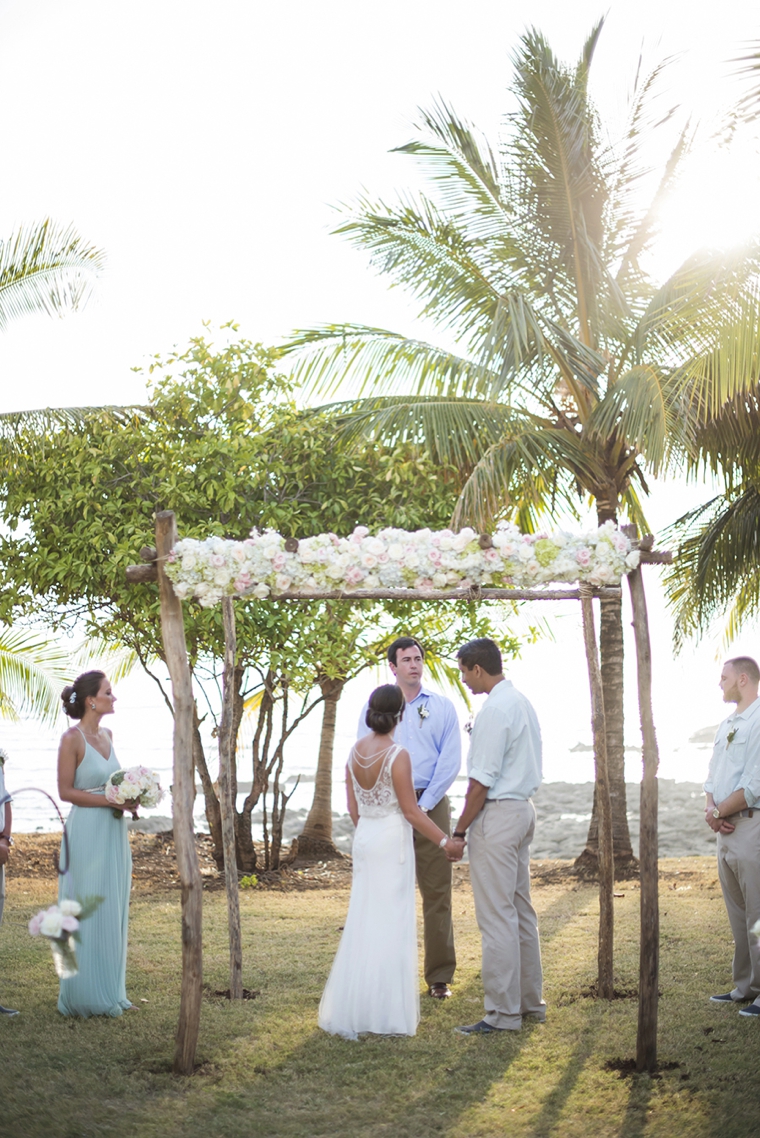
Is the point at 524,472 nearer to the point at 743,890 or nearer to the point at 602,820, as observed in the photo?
the point at 602,820

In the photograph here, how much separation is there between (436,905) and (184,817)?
229 centimetres

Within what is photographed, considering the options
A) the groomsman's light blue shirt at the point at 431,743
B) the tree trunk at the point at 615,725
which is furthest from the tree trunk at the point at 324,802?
the groomsman's light blue shirt at the point at 431,743

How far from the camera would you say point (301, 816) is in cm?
2317

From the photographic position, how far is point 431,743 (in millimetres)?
7270

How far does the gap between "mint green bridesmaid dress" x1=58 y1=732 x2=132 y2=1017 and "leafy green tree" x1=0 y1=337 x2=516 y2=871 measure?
13.9 feet

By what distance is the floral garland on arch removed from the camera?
6.06 metres

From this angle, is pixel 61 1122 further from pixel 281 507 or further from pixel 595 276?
pixel 595 276

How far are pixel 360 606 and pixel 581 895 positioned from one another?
398 centimetres

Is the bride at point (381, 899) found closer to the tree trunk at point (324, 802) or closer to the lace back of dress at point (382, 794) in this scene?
the lace back of dress at point (382, 794)

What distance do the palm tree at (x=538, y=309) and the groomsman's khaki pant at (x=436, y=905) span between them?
14.8 feet

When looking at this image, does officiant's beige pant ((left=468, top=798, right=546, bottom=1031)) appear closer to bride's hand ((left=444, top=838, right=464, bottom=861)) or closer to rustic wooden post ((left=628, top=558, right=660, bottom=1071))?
bride's hand ((left=444, top=838, right=464, bottom=861))

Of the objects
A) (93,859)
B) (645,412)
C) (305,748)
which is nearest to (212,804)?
(93,859)

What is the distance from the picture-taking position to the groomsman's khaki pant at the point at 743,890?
625 cm

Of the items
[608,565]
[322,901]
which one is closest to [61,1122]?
[608,565]
